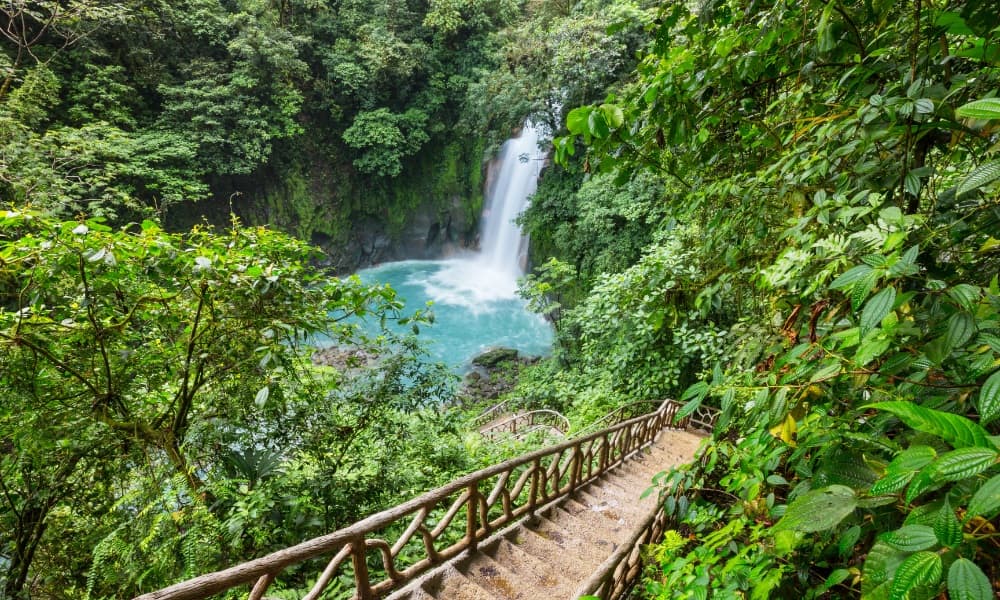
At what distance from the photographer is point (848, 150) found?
4.36ft

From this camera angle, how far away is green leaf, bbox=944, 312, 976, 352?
0.87 meters

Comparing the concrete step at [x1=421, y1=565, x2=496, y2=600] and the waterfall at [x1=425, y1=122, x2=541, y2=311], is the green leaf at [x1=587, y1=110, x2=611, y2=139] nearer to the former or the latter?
the concrete step at [x1=421, y1=565, x2=496, y2=600]

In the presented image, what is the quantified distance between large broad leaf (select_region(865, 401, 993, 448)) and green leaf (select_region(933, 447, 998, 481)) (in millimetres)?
27

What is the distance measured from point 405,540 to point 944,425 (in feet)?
8.93

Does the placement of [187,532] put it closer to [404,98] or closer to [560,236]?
[560,236]

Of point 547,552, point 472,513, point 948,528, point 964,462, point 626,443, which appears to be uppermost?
point 964,462

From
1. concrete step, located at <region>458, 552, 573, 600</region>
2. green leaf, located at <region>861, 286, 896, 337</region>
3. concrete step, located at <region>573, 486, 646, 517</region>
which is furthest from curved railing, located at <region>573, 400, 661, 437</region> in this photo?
green leaf, located at <region>861, 286, 896, 337</region>

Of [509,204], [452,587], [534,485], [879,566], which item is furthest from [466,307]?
[879,566]

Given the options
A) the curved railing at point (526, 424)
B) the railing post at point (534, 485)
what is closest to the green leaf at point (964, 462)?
the railing post at point (534, 485)

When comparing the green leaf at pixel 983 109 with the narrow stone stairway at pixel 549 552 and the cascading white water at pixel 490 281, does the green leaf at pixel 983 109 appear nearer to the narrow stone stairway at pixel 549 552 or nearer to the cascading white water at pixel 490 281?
the narrow stone stairway at pixel 549 552

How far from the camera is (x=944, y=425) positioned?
0.69m

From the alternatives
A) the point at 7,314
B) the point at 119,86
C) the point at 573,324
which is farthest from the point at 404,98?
the point at 7,314

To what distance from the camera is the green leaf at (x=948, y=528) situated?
672 millimetres

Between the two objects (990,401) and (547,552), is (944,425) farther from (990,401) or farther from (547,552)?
(547,552)
